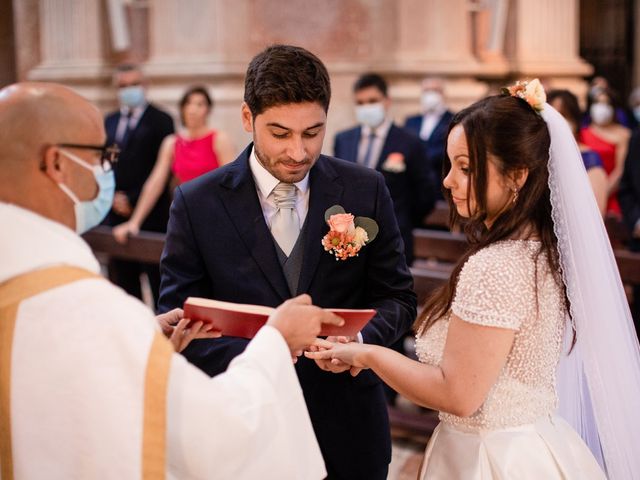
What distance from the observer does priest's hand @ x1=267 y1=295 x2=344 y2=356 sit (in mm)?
2230

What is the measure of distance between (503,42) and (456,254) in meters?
4.68

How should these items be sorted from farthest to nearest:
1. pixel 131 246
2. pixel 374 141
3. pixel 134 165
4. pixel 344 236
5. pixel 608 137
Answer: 1. pixel 608 137
2. pixel 134 165
3. pixel 131 246
4. pixel 374 141
5. pixel 344 236

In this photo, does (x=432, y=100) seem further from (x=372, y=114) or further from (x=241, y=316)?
(x=241, y=316)

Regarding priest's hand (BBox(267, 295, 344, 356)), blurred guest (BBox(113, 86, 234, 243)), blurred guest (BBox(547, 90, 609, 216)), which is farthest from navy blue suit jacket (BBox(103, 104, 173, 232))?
priest's hand (BBox(267, 295, 344, 356))

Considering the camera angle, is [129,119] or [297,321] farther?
[129,119]

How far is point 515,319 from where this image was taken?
2.40m

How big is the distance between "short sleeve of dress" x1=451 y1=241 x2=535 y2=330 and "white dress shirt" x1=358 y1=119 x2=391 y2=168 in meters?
3.86

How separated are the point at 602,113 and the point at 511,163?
6.40m

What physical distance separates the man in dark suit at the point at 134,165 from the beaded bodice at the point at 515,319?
4743mm

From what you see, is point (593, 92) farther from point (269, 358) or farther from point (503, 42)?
point (269, 358)

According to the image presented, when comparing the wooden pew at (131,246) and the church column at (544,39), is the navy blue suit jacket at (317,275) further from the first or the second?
the church column at (544,39)

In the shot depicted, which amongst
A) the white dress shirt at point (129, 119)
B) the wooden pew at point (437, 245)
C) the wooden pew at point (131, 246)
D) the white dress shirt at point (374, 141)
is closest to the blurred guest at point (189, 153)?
the wooden pew at point (131, 246)

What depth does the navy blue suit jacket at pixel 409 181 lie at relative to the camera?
20.2 ft

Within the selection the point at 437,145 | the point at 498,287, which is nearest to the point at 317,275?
the point at 498,287
